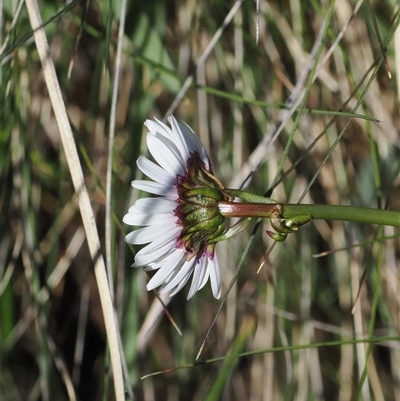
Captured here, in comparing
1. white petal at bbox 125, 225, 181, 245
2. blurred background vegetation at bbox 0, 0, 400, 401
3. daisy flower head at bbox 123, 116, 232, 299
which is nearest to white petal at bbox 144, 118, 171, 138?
daisy flower head at bbox 123, 116, 232, 299

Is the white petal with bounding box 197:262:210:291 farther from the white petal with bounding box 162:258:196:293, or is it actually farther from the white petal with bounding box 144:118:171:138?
the white petal with bounding box 144:118:171:138

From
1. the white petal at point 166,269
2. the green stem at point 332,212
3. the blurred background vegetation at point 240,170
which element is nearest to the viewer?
the green stem at point 332,212

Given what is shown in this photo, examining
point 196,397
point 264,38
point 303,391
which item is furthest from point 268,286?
point 264,38

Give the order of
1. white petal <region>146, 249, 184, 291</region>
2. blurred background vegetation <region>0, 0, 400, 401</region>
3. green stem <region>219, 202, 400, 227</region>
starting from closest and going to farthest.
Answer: green stem <region>219, 202, 400, 227</region> < white petal <region>146, 249, 184, 291</region> < blurred background vegetation <region>0, 0, 400, 401</region>

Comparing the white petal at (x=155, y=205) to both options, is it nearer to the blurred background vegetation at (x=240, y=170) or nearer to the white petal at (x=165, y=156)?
the white petal at (x=165, y=156)

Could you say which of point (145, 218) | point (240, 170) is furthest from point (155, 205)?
point (240, 170)

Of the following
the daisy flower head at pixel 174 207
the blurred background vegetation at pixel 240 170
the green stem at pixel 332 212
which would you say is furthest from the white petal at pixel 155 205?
the blurred background vegetation at pixel 240 170


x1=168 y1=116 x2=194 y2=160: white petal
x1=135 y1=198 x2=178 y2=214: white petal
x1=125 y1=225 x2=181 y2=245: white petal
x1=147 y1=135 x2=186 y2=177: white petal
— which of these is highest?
x1=168 y1=116 x2=194 y2=160: white petal

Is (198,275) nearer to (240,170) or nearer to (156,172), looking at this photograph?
(156,172)
